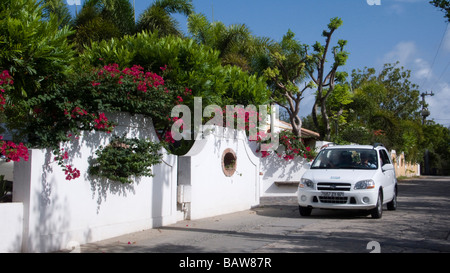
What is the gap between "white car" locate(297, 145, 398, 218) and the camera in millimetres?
10836

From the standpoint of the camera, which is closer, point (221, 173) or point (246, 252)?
point (246, 252)

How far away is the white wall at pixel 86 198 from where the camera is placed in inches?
263

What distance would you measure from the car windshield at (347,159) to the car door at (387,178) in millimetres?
368

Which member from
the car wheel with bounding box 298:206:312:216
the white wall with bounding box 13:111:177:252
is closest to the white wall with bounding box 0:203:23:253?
the white wall with bounding box 13:111:177:252

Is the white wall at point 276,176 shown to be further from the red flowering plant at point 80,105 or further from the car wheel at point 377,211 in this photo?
the red flowering plant at point 80,105

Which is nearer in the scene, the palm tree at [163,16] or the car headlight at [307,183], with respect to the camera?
the car headlight at [307,183]

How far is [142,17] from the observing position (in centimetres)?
2027

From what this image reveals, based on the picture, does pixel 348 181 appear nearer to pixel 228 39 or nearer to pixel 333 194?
pixel 333 194

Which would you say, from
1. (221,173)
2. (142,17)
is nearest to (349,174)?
(221,173)

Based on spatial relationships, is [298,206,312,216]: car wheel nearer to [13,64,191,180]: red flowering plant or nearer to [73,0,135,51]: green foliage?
[13,64,191,180]: red flowering plant

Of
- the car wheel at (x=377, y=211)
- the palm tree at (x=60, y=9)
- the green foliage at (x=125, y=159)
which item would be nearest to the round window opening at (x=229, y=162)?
the green foliage at (x=125, y=159)
